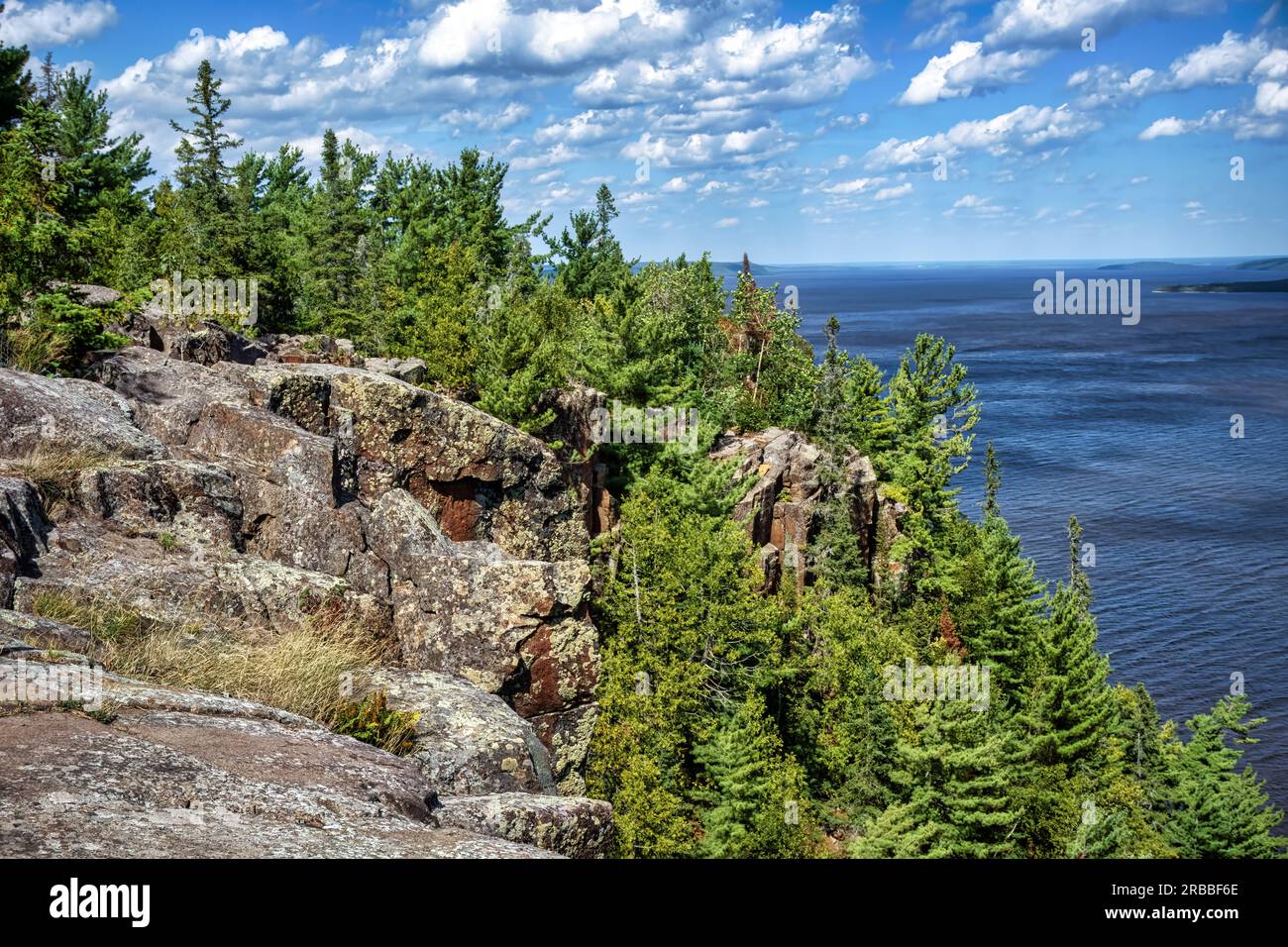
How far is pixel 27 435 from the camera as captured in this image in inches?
633

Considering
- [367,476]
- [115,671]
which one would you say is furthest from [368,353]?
[115,671]

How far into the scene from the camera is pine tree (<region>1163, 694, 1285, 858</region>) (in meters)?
42.2

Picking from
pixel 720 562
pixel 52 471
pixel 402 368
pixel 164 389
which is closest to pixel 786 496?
pixel 720 562

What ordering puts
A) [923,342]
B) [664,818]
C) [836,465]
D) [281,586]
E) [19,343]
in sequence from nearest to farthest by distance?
[281,586] < [19,343] < [664,818] < [836,465] < [923,342]

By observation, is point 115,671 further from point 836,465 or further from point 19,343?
point 836,465

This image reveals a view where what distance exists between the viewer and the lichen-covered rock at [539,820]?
9906 millimetres

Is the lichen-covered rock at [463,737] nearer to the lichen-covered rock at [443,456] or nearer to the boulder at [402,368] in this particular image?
the lichen-covered rock at [443,456]

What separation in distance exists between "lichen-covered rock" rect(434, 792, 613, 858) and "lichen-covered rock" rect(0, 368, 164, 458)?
426 inches

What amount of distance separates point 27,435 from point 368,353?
101 feet

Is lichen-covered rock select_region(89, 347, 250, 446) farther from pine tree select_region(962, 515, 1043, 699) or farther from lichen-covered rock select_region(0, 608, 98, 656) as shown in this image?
pine tree select_region(962, 515, 1043, 699)

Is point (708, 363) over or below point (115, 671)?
over

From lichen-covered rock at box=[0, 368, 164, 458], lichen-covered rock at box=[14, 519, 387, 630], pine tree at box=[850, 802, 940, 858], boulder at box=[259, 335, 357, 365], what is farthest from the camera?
pine tree at box=[850, 802, 940, 858]

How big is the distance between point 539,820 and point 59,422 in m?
12.0

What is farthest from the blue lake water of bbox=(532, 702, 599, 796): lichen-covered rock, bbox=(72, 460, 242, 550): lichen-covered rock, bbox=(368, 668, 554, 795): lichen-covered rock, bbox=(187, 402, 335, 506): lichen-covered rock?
bbox=(72, 460, 242, 550): lichen-covered rock
